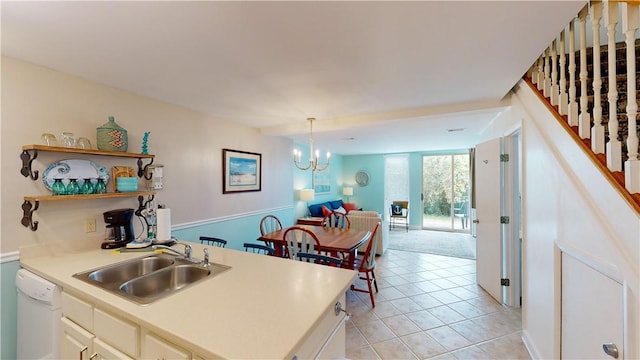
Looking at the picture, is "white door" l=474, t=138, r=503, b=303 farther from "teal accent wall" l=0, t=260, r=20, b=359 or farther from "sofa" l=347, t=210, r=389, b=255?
"teal accent wall" l=0, t=260, r=20, b=359

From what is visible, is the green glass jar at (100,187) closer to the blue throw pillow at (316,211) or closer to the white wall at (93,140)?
the white wall at (93,140)

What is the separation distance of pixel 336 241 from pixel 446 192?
529 centimetres

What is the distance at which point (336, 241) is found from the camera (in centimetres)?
293

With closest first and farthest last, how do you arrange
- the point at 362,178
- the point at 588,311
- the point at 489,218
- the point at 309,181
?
1. the point at 588,311
2. the point at 489,218
3. the point at 309,181
4. the point at 362,178

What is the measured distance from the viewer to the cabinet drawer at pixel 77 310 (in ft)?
4.33

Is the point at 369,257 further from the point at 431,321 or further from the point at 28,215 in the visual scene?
the point at 28,215

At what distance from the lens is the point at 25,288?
1.61 m

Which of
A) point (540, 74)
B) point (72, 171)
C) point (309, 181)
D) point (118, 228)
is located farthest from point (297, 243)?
point (309, 181)

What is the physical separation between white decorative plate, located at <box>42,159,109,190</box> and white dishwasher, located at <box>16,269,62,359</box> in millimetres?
657

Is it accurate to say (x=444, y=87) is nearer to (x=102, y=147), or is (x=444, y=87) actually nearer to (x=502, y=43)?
(x=502, y=43)

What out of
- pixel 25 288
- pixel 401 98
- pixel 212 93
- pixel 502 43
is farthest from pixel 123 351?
pixel 401 98

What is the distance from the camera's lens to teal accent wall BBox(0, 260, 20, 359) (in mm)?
1728

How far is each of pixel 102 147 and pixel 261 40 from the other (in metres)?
1.66

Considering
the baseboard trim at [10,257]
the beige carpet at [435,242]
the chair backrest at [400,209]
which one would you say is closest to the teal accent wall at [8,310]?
the baseboard trim at [10,257]
